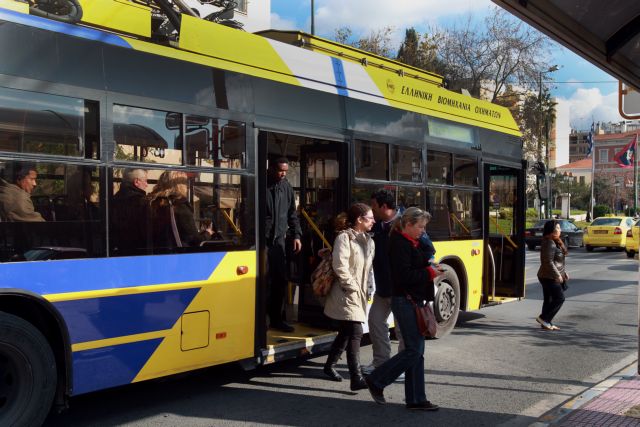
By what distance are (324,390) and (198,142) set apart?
2.76 metres

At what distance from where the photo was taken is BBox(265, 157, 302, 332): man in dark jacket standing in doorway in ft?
21.9

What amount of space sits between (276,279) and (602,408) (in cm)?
350

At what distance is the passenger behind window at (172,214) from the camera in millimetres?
5109

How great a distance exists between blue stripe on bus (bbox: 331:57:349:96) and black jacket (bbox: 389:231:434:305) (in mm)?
2385

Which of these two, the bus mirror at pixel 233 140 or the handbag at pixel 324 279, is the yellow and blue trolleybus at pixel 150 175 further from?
the handbag at pixel 324 279

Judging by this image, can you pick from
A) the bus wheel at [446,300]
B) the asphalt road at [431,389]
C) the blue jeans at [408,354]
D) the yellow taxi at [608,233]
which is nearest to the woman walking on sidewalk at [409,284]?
the blue jeans at [408,354]

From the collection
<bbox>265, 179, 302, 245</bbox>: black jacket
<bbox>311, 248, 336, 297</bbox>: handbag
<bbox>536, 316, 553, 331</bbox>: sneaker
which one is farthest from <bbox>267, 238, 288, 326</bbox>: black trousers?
<bbox>536, 316, 553, 331</bbox>: sneaker

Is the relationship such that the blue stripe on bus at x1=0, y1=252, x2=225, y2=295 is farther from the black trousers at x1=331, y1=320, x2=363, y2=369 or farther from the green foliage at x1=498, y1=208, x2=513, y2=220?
the green foliage at x1=498, y1=208, x2=513, y2=220

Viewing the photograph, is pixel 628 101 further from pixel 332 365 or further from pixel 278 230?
pixel 332 365

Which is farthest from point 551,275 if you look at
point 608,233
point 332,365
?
point 608,233

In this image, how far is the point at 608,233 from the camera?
27953 millimetres

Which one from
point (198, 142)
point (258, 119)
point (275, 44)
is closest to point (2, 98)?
point (198, 142)

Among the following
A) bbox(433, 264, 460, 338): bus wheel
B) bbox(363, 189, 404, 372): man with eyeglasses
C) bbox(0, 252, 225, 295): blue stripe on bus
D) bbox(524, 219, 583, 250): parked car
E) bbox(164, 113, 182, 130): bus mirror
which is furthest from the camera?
bbox(524, 219, 583, 250): parked car

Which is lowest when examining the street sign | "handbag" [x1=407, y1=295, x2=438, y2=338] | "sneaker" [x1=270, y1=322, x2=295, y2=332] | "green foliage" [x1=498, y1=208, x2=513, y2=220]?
"sneaker" [x1=270, y1=322, x2=295, y2=332]
